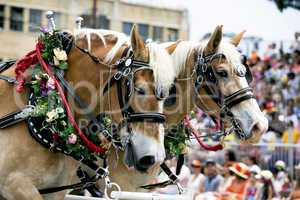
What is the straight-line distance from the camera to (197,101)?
6293 millimetres

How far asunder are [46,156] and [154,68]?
3.69ft

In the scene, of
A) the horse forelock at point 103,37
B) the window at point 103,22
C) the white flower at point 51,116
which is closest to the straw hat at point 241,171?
the horse forelock at point 103,37

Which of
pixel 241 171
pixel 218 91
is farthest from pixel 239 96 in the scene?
pixel 241 171

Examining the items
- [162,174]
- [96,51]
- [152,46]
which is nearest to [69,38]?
[96,51]

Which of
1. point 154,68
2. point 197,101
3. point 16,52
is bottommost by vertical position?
point 16,52

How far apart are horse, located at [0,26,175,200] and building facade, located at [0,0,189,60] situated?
19371mm

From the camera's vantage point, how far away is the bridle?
4848 millimetres

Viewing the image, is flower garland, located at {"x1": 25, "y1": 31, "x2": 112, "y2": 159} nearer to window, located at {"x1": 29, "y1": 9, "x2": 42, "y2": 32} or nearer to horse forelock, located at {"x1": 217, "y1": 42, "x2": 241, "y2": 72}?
horse forelock, located at {"x1": 217, "y1": 42, "x2": 241, "y2": 72}

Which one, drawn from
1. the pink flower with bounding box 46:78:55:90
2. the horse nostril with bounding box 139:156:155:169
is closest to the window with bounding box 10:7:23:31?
the pink flower with bounding box 46:78:55:90

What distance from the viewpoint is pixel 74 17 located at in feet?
91.6

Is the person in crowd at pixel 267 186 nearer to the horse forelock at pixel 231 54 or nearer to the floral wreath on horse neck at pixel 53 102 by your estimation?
the horse forelock at pixel 231 54

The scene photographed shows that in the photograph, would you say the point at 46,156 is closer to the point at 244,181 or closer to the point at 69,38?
the point at 69,38

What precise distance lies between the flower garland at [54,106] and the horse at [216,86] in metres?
1.05

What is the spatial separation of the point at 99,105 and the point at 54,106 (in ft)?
1.22
